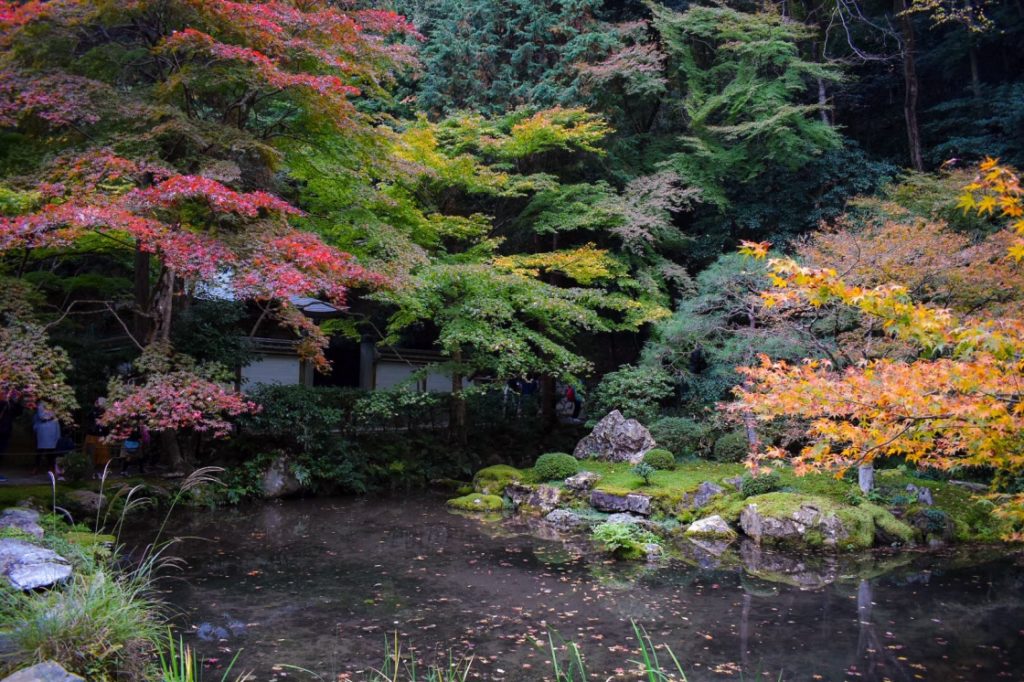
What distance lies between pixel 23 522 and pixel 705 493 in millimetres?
9288

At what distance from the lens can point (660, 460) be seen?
12.7 meters

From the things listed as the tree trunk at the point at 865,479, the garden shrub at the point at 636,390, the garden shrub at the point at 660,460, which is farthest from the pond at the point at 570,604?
the garden shrub at the point at 636,390

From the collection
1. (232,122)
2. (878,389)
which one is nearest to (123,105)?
(232,122)

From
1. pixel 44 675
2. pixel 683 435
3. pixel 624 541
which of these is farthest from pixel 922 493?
pixel 44 675

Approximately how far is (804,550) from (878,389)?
6.96 m

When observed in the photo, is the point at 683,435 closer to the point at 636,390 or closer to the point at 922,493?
the point at 636,390

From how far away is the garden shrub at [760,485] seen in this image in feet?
36.2

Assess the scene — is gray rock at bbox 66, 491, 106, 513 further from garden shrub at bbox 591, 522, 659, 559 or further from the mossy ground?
garden shrub at bbox 591, 522, 659, 559

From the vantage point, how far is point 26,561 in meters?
5.18

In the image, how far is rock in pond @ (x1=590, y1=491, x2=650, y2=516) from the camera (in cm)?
1138

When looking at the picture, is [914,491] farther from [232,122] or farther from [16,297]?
[16,297]

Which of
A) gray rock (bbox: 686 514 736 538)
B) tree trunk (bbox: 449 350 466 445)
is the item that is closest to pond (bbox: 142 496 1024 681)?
gray rock (bbox: 686 514 736 538)

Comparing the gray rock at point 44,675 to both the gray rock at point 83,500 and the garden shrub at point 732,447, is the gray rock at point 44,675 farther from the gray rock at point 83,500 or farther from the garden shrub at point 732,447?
the garden shrub at point 732,447

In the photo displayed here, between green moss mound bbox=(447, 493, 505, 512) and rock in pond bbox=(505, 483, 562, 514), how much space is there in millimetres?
288
